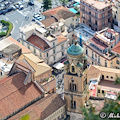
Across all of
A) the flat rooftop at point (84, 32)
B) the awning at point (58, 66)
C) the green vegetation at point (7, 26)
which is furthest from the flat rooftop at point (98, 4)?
the green vegetation at point (7, 26)

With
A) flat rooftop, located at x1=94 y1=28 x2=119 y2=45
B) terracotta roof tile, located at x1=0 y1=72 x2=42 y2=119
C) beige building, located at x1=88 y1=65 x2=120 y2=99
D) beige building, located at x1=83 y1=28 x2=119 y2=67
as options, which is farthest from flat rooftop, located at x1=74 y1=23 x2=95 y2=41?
terracotta roof tile, located at x1=0 y1=72 x2=42 y2=119

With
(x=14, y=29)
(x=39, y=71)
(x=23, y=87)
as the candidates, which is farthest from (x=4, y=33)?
(x=23, y=87)

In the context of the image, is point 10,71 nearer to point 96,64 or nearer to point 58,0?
point 96,64

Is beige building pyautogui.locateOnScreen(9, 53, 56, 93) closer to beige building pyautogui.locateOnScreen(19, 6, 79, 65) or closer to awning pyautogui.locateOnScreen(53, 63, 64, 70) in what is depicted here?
beige building pyautogui.locateOnScreen(19, 6, 79, 65)

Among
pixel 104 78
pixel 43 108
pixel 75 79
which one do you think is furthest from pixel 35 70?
pixel 104 78

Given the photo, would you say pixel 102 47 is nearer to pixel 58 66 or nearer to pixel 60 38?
pixel 60 38
